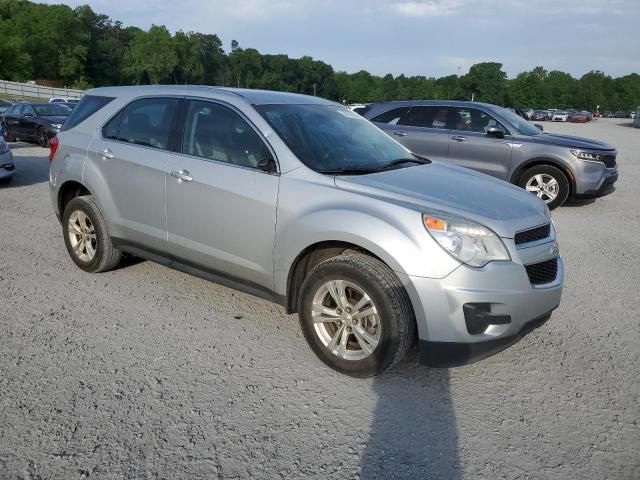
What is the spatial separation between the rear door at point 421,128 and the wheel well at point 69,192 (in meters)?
6.10

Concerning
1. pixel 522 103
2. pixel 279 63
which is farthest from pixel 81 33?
pixel 522 103

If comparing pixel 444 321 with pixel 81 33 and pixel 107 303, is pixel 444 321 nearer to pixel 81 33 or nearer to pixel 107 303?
pixel 107 303

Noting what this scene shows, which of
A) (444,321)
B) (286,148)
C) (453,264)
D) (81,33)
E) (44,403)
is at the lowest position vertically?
(44,403)

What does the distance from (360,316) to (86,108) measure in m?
3.58

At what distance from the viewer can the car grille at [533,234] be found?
10.7 feet

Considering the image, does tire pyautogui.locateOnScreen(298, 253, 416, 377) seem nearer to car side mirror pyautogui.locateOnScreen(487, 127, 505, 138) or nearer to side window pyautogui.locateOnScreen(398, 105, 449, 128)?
car side mirror pyautogui.locateOnScreen(487, 127, 505, 138)

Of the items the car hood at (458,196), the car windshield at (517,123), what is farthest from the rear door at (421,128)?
the car hood at (458,196)

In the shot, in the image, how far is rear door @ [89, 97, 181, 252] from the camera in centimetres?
433

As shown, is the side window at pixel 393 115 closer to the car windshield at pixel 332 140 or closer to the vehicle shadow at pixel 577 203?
the vehicle shadow at pixel 577 203

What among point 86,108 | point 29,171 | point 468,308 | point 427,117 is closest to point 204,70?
point 29,171

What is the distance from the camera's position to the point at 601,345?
393 cm

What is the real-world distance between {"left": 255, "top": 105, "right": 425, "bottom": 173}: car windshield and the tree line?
83447 millimetres

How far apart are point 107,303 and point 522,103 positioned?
13282 centimetres

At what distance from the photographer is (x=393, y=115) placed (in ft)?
33.6
